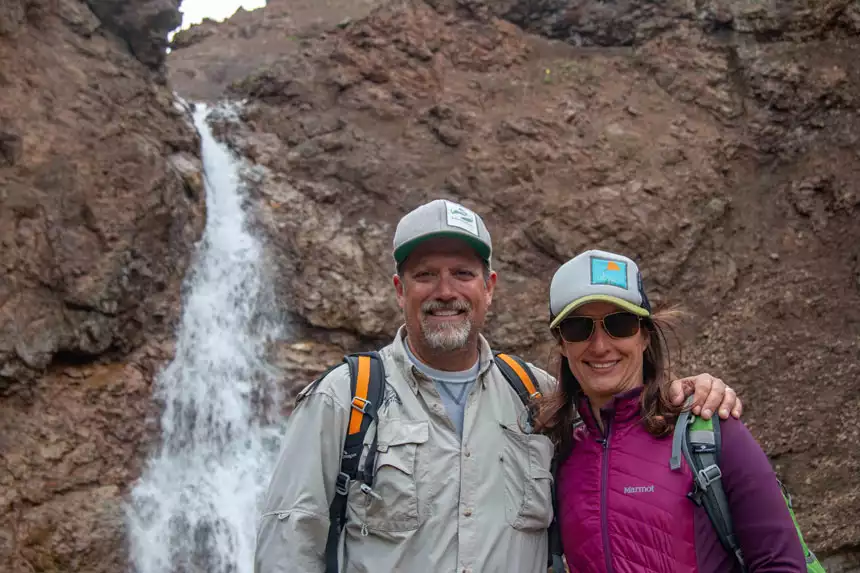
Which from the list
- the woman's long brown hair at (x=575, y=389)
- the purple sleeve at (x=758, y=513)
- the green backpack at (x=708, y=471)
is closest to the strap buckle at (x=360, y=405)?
the woman's long brown hair at (x=575, y=389)

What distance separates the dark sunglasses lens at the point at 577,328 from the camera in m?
2.99

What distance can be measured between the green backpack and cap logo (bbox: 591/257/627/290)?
619mm

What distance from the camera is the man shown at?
2697 mm

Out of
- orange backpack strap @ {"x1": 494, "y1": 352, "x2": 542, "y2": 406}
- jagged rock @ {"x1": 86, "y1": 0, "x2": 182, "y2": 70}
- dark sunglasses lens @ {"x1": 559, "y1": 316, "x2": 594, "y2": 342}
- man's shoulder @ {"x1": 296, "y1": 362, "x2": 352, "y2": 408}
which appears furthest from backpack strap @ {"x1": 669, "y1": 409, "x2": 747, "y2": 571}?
jagged rock @ {"x1": 86, "y1": 0, "x2": 182, "y2": 70}

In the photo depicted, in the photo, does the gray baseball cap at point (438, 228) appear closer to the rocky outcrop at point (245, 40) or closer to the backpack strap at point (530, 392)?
the backpack strap at point (530, 392)

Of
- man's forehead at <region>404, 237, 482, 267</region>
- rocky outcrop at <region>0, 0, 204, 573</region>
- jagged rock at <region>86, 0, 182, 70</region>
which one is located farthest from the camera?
jagged rock at <region>86, 0, 182, 70</region>

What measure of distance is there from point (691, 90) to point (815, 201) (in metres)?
2.98

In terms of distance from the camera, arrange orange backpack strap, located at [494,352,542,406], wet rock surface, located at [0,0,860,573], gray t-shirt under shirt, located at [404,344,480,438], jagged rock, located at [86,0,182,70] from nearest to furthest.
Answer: gray t-shirt under shirt, located at [404,344,480,438] < orange backpack strap, located at [494,352,542,406] < wet rock surface, located at [0,0,860,573] < jagged rock, located at [86,0,182,70]

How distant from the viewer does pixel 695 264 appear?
1031 cm

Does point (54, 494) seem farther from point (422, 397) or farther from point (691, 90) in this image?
point (691, 90)

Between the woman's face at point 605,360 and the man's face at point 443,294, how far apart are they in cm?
49

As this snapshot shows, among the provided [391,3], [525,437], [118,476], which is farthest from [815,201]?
[118,476]

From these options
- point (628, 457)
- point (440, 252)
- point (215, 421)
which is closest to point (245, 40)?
point (215, 421)

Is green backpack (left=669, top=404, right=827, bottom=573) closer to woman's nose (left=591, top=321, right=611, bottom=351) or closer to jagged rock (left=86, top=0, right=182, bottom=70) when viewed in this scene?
woman's nose (left=591, top=321, right=611, bottom=351)
